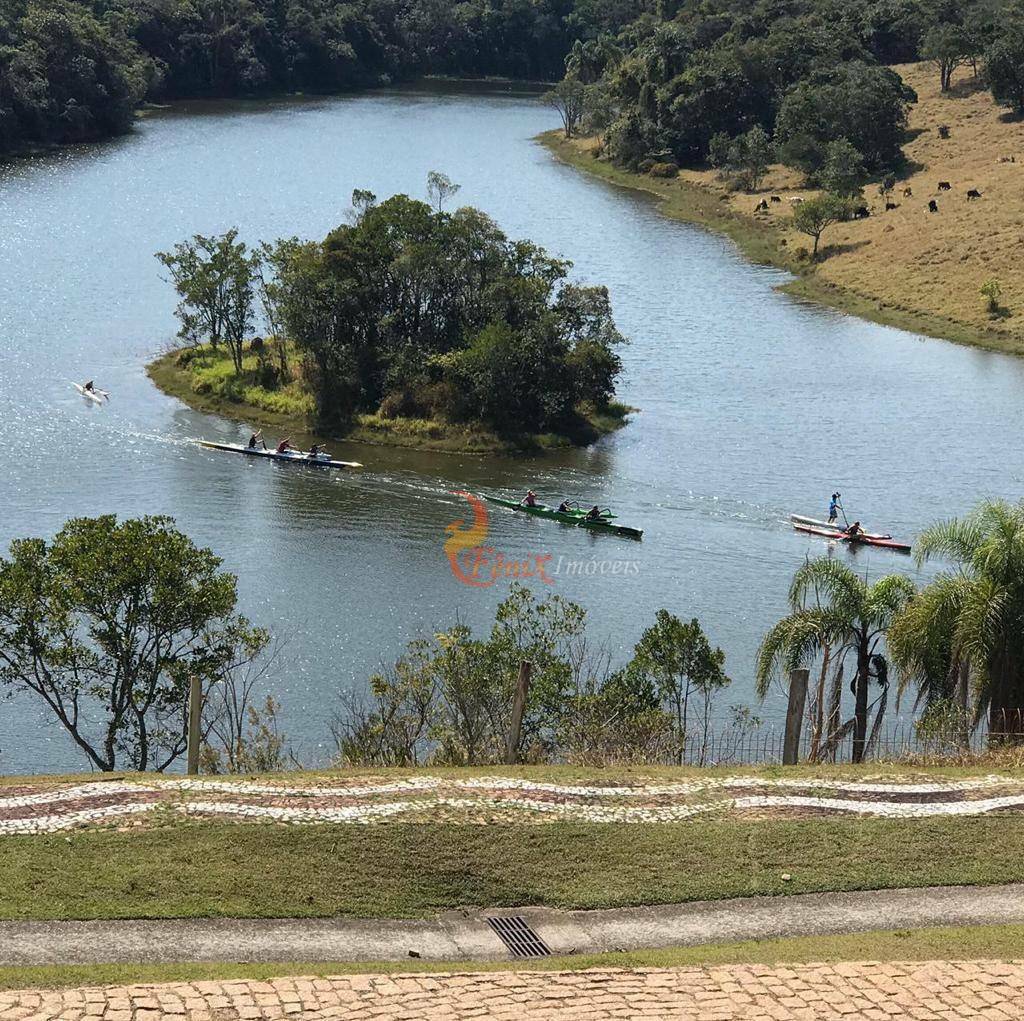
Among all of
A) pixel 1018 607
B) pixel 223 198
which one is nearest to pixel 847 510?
pixel 1018 607

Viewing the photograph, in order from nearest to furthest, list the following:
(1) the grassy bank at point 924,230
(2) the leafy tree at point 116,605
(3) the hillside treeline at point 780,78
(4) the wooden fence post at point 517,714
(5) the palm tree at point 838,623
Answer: (4) the wooden fence post at point 517,714
(2) the leafy tree at point 116,605
(5) the palm tree at point 838,623
(1) the grassy bank at point 924,230
(3) the hillside treeline at point 780,78

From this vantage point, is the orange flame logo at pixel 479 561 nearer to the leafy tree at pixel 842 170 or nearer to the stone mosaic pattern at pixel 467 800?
the stone mosaic pattern at pixel 467 800

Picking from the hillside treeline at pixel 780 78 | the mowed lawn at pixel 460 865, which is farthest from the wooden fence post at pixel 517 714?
the hillside treeline at pixel 780 78

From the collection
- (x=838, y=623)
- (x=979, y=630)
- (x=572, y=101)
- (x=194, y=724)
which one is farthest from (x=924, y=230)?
(x=194, y=724)

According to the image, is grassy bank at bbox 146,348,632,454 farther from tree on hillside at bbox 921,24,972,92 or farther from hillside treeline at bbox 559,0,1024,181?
tree on hillside at bbox 921,24,972,92

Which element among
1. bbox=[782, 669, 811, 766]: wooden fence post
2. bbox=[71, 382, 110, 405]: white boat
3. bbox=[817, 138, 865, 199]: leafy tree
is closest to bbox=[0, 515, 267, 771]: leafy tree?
bbox=[782, 669, 811, 766]: wooden fence post

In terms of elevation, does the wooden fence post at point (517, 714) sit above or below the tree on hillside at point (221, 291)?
below
